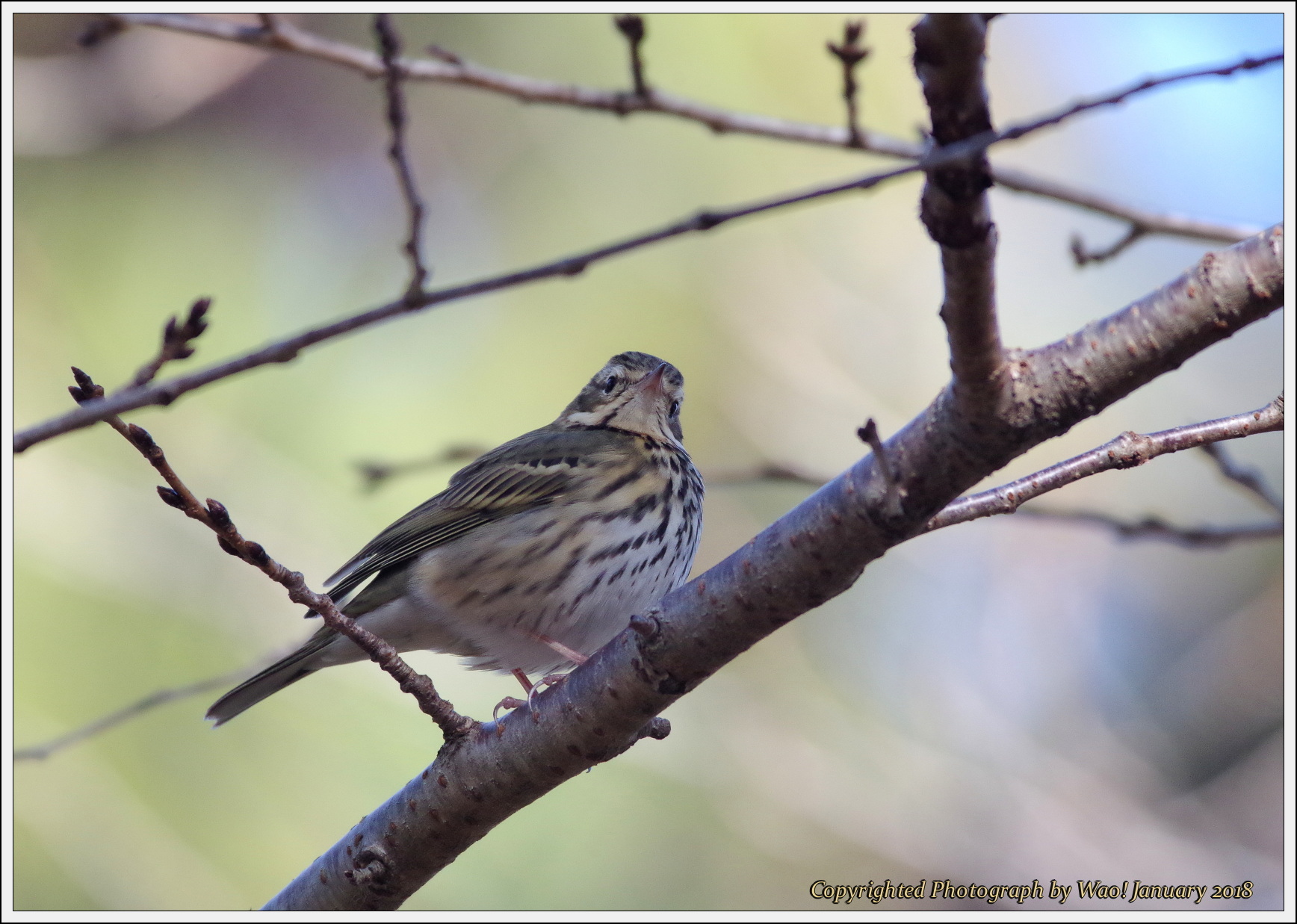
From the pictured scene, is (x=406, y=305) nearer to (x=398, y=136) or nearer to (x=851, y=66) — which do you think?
(x=398, y=136)

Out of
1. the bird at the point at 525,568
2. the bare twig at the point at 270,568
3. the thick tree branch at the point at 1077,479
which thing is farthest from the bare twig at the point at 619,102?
the bird at the point at 525,568

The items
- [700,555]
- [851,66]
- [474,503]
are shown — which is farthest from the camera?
[700,555]

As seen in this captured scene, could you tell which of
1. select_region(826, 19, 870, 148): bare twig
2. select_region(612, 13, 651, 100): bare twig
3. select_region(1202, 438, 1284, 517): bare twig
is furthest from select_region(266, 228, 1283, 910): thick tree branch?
select_region(1202, 438, 1284, 517): bare twig

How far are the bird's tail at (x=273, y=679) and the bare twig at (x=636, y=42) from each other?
8.02ft

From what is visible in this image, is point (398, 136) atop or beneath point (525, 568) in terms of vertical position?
atop

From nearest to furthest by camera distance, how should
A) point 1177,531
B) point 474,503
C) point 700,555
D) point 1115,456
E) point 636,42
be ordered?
1. point 1115,456
2. point 636,42
3. point 1177,531
4. point 474,503
5. point 700,555

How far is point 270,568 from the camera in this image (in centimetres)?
277

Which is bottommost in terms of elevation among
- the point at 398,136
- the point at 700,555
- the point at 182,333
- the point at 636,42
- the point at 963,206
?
the point at 700,555

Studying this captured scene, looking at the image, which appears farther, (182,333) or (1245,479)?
(1245,479)

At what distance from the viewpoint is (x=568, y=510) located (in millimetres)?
5344

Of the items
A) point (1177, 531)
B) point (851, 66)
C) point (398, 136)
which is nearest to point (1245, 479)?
point (1177, 531)

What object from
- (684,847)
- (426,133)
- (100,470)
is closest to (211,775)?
(100,470)

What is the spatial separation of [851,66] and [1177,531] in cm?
233

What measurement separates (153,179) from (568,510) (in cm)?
609
